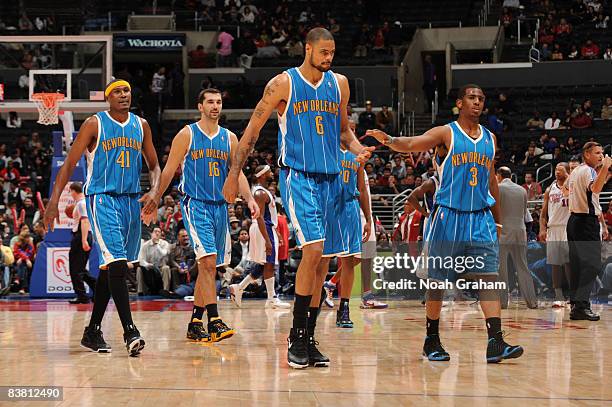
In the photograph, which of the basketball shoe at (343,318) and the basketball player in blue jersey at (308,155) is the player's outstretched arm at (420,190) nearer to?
the basketball shoe at (343,318)

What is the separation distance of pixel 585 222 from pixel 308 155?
5555 millimetres

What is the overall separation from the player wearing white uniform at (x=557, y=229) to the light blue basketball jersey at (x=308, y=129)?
6538 millimetres

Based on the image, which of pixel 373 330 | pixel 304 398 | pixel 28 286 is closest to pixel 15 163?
pixel 28 286

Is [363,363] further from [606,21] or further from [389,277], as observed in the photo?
[606,21]

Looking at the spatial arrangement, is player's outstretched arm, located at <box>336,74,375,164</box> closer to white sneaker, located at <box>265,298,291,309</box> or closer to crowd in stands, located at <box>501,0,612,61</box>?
white sneaker, located at <box>265,298,291,309</box>

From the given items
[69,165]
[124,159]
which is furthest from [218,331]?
[69,165]

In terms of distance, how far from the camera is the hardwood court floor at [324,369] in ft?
16.0

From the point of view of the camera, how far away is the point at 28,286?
54.6 ft

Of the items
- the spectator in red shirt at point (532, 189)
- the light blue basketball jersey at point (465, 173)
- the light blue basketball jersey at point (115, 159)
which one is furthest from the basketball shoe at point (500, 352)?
the spectator in red shirt at point (532, 189)

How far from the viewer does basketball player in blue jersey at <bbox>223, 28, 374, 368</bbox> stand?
6.21m

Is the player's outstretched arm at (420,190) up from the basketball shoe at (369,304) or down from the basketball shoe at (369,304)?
up

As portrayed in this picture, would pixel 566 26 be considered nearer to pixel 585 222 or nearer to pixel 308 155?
pixel 585 222

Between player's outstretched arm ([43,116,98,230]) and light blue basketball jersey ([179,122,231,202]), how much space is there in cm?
112

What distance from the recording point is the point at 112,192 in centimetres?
713
